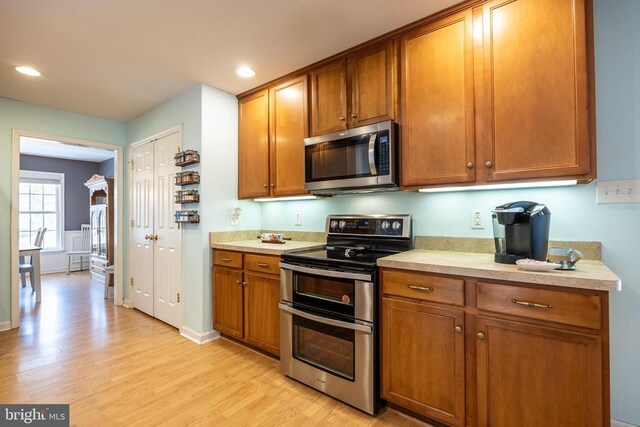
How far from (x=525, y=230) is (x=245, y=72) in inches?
94.7

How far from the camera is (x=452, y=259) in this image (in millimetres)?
1706

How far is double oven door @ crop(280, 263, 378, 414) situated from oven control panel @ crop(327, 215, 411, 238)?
0.55 metres

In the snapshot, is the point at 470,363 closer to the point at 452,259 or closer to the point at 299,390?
the point at 452,259

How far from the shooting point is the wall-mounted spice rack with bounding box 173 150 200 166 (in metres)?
2.79

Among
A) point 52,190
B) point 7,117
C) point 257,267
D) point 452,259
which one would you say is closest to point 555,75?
point 452,259

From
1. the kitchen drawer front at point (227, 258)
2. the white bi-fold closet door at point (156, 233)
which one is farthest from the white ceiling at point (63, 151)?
the kitchen drawer front at point (227, 258)

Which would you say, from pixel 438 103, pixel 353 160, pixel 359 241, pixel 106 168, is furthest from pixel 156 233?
pixel 106 168

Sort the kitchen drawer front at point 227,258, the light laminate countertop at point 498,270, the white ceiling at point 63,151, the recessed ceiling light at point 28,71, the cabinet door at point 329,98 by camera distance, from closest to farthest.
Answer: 1. the light laminate countertop at point 498,270
2. the cabinet door at point 329,98
3. the recessed ceiling light at point 28,71
4. the kitchen drawer front at point 227,258
5. the white ceiling at point 63,151

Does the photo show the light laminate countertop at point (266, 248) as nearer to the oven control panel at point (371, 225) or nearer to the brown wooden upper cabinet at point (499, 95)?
the oven control panel at point (371, 225)

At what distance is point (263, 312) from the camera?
2438 millimetres

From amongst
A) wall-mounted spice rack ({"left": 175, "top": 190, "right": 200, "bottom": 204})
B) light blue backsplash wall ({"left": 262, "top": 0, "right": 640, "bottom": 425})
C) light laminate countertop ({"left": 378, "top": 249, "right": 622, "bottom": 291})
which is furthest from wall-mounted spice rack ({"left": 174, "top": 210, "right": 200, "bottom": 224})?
light blue backsplash wall ({"left": 262, "top": 0, "right": 640, "bottom": 425})

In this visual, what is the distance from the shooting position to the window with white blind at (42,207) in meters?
6.12

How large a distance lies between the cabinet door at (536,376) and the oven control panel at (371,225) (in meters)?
0.82

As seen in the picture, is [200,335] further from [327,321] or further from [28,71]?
[28,71]
